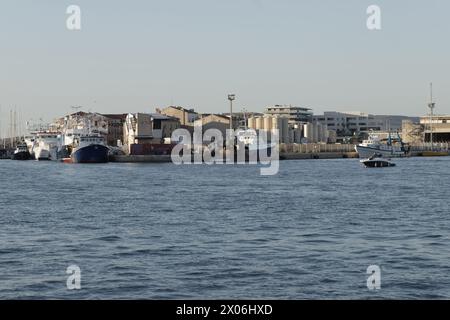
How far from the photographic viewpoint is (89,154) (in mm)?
114938

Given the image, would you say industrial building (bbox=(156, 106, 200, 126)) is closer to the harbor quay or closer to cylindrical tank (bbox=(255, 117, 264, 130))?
the harbor quay

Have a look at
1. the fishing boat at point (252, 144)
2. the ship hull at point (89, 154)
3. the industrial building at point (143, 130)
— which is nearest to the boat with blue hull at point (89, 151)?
the ship hull at point (89, 154)

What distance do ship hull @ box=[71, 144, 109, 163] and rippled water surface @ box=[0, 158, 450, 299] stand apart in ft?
243

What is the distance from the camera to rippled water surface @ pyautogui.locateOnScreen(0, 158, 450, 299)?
1588 cm

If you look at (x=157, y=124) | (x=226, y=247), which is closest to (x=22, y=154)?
(x=157, y=124)

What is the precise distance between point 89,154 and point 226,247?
95941 millimetres

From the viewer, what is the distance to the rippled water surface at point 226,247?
15875 millimetres

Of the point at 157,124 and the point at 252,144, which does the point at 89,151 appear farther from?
the point at 252,144

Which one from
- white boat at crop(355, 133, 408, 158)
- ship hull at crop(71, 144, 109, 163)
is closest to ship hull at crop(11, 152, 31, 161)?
ship hull at crop(71, 144, 109, 163)

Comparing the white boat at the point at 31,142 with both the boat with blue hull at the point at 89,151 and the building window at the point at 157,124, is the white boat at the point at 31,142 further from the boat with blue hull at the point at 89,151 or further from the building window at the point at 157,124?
the boat with blue hull at the point at 89,151

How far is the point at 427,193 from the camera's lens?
4512 cm

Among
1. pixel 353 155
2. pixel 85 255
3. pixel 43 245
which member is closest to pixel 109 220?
pixel 43 245

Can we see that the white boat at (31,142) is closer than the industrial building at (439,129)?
Yes
